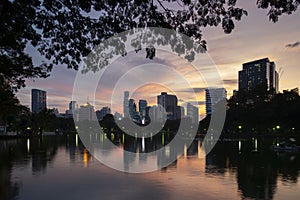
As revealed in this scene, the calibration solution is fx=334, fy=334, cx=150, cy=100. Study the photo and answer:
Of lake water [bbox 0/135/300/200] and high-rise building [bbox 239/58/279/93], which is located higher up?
high-rise building [bbox 239/58/279/93]

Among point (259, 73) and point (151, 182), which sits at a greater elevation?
point (259, 73)

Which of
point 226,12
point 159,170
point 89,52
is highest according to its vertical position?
point 226,12

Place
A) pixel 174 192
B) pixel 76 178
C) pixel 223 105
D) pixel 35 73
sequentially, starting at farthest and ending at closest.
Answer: pixel 223 105
pixel 35 73
pixel 76 178
pixel 174 192

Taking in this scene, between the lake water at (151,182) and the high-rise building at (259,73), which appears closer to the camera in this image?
the lake water at (151,182)

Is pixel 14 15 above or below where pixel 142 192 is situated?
above

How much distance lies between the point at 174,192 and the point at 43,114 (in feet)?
247

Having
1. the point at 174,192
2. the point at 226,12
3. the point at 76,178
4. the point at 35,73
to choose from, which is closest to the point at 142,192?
the point at 174,192

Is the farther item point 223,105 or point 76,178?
point 223,105

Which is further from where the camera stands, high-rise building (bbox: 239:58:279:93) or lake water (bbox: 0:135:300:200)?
high-rise building (bbox: 239:58:279:93)

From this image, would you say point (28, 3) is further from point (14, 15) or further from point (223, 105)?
point (223, 105)

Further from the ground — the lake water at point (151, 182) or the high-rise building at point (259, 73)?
the high-rise building at point (259, 73)

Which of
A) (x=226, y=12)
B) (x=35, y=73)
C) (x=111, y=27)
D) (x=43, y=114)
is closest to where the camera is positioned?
(x=226, y=12)

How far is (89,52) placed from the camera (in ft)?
28.8

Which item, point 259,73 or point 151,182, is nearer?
point 151,182
